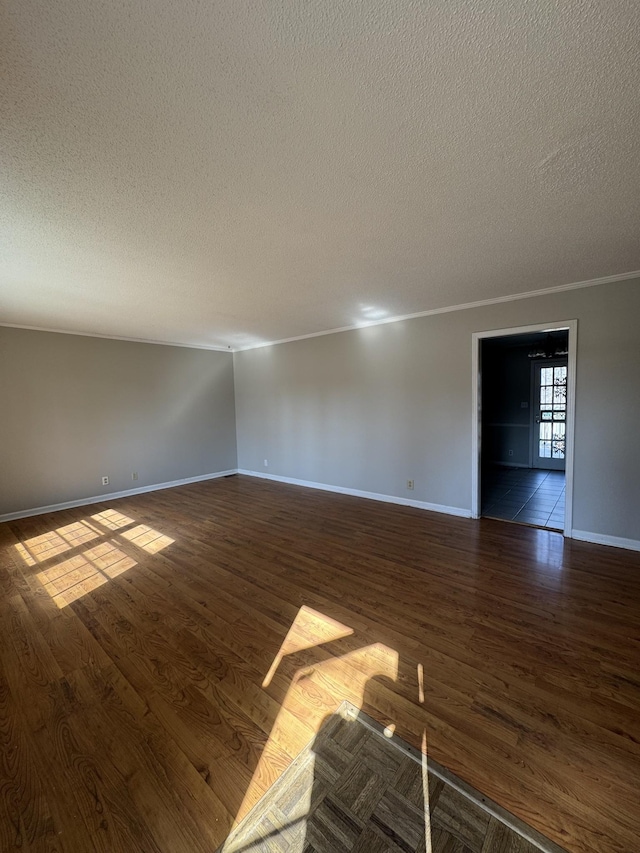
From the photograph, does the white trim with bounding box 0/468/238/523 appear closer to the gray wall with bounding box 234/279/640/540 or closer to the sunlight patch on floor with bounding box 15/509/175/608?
the sunlight patch on floor with bounding box 15/509/175/608

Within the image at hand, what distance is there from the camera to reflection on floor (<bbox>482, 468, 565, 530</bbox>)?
3.97m

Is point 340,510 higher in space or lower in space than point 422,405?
lower

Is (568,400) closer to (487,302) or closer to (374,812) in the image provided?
(487,302)

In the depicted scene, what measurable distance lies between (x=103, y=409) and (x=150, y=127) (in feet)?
15.5

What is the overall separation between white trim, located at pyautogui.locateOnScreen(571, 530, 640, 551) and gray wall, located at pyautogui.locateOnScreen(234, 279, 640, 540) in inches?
1.8

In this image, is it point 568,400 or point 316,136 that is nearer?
point 316,136

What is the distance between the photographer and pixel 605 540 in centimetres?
319

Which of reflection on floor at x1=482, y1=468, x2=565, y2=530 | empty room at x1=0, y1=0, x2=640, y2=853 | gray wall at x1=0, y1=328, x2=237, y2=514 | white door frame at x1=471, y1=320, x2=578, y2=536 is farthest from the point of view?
gray wall at x1=0, y1=328, x2=237, y2=514

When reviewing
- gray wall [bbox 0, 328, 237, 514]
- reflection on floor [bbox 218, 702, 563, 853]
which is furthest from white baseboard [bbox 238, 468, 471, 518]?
reflection on floor [bbox 218, 702, 563, 853]

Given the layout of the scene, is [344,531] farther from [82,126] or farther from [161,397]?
[161,397]

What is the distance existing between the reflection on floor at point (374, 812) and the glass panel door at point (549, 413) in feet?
21.9

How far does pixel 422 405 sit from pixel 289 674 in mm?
3332

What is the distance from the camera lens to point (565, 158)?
1.51 meters

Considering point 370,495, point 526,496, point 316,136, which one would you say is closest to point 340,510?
point 370,495
